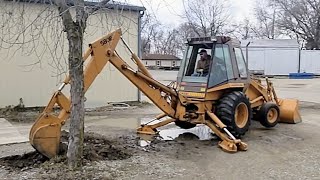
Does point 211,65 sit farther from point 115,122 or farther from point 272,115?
point 115,122

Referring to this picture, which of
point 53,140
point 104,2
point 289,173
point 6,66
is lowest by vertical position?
point 289,173

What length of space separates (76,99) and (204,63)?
396 cm

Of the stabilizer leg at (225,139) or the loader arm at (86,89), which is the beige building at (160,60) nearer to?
the stabilizer leg at (225,139)

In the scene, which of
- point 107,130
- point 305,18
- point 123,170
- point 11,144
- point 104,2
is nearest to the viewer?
point 104,2

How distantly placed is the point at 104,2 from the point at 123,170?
254 centimetres

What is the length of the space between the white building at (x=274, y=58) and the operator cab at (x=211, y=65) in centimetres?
3179

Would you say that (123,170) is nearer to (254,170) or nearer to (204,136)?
(254,170)

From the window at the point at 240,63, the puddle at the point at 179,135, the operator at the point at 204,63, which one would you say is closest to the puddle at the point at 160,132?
the puddle at the point at 179,135

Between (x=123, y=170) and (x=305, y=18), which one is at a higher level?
(x=305, y=18)

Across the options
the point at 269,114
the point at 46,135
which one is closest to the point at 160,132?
the point at 269,114

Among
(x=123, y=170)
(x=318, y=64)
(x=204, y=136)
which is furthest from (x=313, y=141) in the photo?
(x=318, y=64)

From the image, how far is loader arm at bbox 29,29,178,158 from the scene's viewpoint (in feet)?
21.9

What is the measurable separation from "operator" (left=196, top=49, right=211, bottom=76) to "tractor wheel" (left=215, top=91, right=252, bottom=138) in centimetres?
75

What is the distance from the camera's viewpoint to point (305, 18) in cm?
5484
